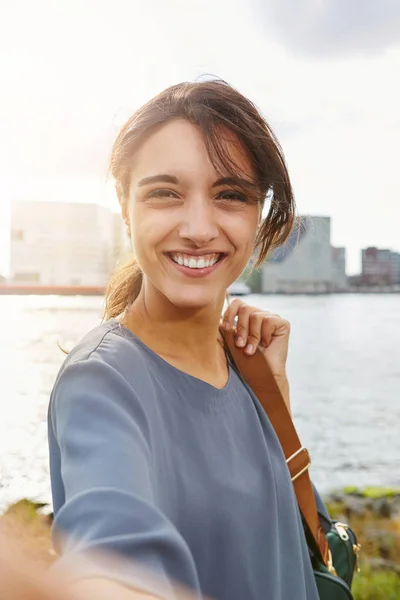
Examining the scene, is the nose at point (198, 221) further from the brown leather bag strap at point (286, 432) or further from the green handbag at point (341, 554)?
the green handbag at point (341, 554)

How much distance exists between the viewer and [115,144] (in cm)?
170

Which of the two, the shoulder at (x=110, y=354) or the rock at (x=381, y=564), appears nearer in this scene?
the shoulder at (x=110, y=354)

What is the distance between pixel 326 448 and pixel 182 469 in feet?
44.4

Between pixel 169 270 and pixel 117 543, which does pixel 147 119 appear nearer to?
pixel 169 270

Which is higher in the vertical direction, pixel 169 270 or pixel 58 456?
pixel 169 270

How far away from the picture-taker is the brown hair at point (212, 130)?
1534mm

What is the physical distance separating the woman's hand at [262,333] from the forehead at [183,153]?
2.06ft

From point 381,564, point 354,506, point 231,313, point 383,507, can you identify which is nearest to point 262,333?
point 231,313

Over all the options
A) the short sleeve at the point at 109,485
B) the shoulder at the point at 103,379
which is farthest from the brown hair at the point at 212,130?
the short sleeve at the point at 109,485

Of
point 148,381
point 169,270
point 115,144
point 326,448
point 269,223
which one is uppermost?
point 115,144

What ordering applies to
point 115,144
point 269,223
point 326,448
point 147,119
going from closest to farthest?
point 147,119
point 115,144
point 269,223
point 326,448

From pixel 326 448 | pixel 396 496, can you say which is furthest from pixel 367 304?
pixel 396 496

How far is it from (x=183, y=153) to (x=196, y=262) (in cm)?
26

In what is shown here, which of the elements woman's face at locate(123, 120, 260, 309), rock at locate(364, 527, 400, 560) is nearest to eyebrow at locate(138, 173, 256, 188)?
woman's face at locate(123, 120, 260, 309)
